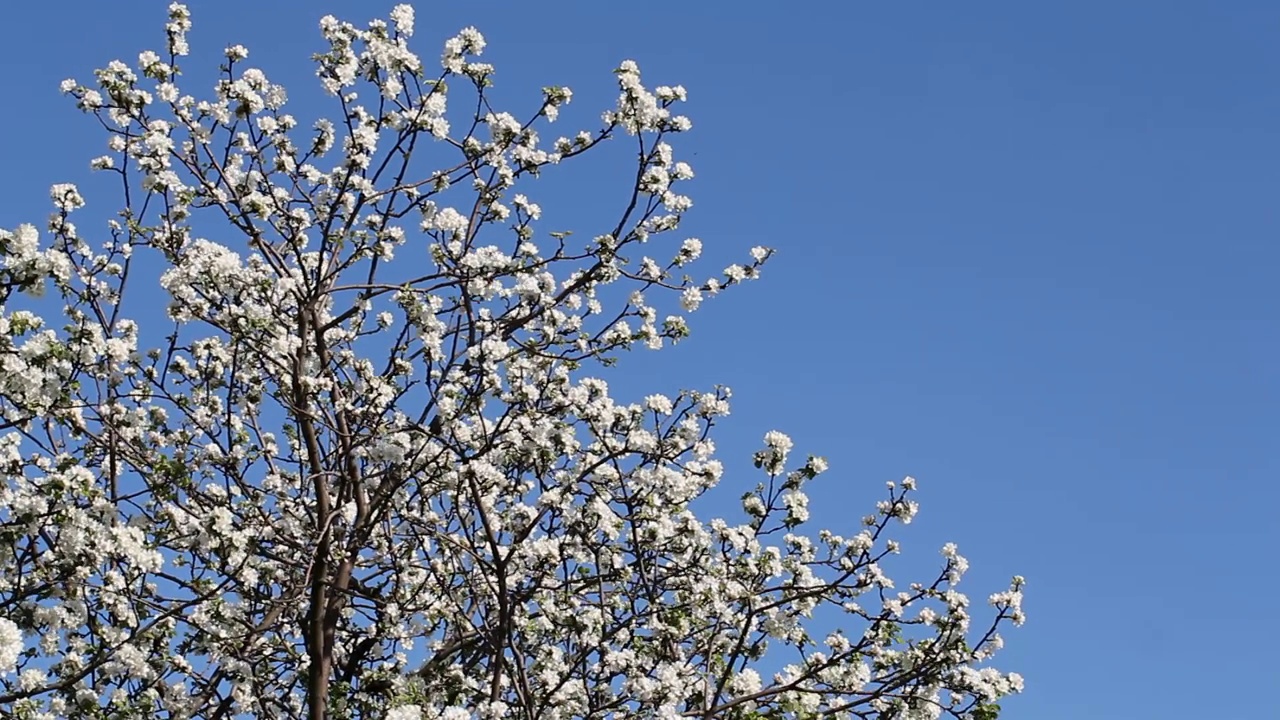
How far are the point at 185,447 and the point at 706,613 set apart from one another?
13.6 ft

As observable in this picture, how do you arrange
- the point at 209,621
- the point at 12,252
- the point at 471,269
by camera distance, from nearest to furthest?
the point at 12,252 < the point at 209,621 < the point at 471,269

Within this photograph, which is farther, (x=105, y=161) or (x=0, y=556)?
(x=105, y=161)

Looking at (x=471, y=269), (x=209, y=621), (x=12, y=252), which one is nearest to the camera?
(x=12, y=252)

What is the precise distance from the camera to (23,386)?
8.60 metres

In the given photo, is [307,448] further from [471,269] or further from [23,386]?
[23,386]

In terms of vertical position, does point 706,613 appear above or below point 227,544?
above

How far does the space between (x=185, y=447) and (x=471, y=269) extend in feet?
8.68

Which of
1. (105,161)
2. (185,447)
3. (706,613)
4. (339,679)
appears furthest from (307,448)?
(706,613)

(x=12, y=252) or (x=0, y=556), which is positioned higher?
(x=12, y=252)

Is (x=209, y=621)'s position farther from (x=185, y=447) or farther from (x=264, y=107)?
(x=264, y=107)

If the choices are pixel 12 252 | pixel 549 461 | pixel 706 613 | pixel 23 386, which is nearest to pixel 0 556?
pixel 23 386

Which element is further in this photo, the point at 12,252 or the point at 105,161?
the point at 105,161

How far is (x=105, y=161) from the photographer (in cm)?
1030

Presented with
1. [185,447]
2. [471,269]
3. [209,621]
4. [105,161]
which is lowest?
[209,621]
